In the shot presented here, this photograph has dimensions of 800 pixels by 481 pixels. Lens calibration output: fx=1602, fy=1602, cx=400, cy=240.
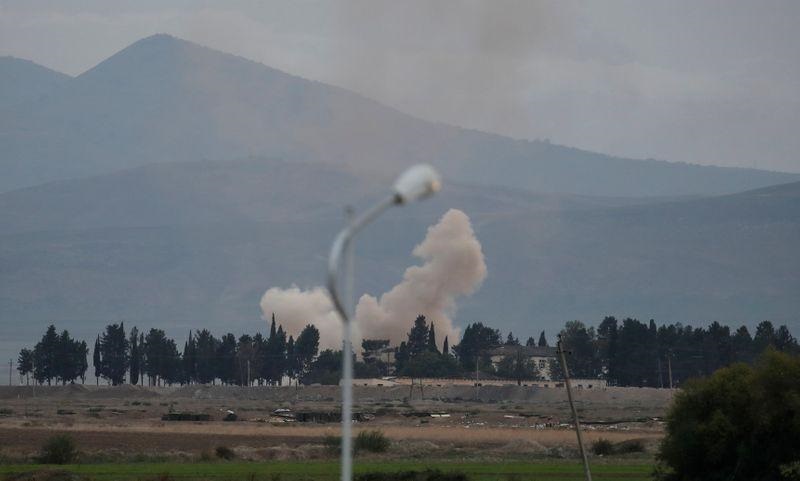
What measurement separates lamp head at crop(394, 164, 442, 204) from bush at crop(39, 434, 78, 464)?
59.5 m

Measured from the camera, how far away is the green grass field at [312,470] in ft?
220

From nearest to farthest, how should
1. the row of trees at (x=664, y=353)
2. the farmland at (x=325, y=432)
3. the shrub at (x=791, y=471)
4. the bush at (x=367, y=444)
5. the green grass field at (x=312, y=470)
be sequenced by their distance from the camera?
1. the shrub at (x=791, y=471)
2. the green grass field at (x=312, y=470)
3. the farmland at (x=325, y=432)
4. the bush at (x=367, y=444)
5. the row of trees at (x=664, y=353)

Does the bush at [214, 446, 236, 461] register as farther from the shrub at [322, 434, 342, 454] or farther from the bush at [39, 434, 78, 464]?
the bush at [39, 434, 78, 464]

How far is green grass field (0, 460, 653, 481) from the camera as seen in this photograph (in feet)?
220

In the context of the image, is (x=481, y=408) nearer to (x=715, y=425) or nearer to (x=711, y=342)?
(x=711, y=342)

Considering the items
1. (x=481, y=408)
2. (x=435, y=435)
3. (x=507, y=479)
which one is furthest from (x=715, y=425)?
(x=481, y=408)

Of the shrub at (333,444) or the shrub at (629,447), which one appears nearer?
the shrub at (333,444)

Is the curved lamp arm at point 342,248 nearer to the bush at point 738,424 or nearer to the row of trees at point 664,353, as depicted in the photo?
the bush at point 738,424

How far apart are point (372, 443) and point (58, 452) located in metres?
18.0

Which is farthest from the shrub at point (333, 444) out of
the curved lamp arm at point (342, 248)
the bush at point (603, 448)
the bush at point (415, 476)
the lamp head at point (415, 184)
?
the lamp head at point (415, 184)

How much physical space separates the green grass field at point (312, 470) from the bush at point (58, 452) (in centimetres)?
276

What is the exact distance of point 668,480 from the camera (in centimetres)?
5838

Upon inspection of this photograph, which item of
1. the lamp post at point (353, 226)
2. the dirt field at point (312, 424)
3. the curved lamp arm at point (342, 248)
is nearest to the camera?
the curved lamp arm at point (342, 248)

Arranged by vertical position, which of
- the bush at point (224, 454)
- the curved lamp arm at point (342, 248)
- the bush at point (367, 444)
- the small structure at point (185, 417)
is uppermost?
the small structure at point (185, 417)
